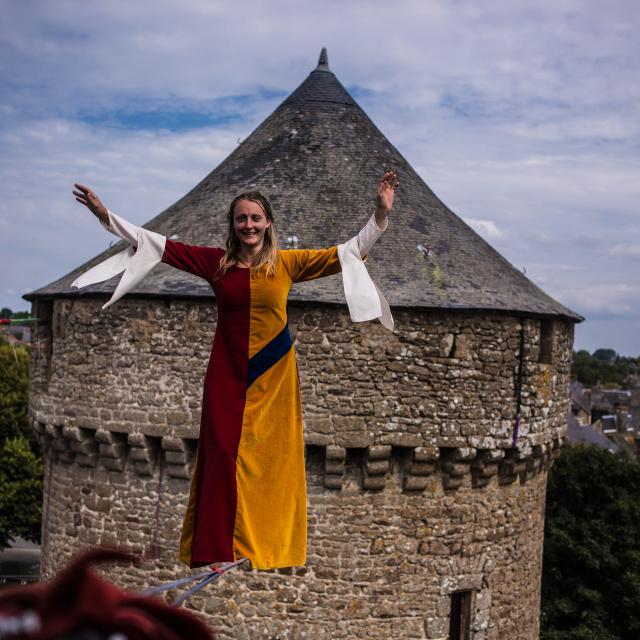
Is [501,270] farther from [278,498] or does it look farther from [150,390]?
[278,498]

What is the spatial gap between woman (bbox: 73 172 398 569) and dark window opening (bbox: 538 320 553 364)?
5.95 metres

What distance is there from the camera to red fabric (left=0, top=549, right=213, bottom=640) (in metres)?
1.20

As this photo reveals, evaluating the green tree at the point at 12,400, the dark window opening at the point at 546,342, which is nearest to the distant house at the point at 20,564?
the green tree at the point at 12,400

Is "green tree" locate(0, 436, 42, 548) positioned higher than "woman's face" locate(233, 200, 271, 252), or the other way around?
"woman's face" locate(233, 200, 271, 252)

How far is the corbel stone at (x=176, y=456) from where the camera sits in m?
8.42

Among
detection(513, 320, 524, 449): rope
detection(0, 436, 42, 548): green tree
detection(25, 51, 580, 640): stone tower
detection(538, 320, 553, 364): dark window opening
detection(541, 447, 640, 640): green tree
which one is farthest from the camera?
detection(0, 436, 42, 548): green tree

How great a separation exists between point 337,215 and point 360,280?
18.4 ft

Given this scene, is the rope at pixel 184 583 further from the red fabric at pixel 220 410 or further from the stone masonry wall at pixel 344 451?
the stone masonry wall at pixel 344 451

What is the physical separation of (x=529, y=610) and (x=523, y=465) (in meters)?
1.94

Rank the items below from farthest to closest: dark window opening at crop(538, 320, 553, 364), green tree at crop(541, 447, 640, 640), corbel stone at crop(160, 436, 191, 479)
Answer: green tree at crop(541, 447, 640, 640), dark window opening at crop(538, 320, 553, 364), corbel stone at crop(160, 436, 191, 479)

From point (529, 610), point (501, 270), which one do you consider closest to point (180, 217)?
point (501, 270)

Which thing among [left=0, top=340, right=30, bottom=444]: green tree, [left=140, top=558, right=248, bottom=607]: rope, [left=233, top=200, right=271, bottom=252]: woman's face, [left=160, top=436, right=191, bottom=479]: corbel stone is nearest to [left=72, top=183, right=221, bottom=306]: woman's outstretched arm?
[left=233, top=200, right=271, bottom=252]: woman's face

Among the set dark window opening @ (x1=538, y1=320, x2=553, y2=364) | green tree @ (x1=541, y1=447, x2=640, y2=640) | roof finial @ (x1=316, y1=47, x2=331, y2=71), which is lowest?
green tree @ (x1=541, y1=447, x2=640, y2=640)

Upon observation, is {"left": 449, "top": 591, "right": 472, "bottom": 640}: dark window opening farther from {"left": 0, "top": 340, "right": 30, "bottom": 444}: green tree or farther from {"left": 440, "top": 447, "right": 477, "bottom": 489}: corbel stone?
{"left": 0, "top": 340, "right": 30, "bottom": 444}: green tree
